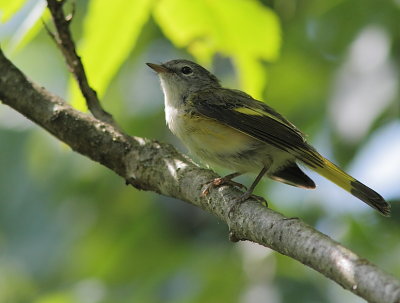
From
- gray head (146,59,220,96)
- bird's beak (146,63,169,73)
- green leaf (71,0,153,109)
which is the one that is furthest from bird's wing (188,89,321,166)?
green leaf (71,0,153,109)

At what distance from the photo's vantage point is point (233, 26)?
140 inches

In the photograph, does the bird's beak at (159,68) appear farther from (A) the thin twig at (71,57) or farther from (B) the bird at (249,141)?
(A) the thin twig at (71,57)

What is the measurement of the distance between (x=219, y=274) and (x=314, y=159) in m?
0.98

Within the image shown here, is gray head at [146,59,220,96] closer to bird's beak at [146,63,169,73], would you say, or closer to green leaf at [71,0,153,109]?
bird's beak at [146,63,169,73]

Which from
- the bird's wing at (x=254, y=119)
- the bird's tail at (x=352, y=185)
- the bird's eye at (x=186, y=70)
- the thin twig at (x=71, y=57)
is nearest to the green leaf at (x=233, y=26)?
the thin twig at (x=71, y=57)

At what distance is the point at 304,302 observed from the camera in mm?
3891

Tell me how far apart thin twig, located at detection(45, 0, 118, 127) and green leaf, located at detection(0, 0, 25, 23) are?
65 cm

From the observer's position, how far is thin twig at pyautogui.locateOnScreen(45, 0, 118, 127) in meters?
3.77

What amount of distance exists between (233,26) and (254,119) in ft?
3.87

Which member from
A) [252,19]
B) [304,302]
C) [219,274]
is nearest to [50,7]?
[252,19]

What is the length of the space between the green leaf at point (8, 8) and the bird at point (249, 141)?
189 centimetres

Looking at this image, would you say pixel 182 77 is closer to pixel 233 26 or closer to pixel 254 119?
pixel 254 119

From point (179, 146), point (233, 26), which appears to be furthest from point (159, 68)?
point (233, 26)

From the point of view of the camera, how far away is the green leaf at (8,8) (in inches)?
117
